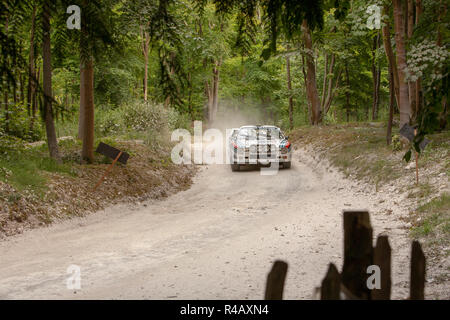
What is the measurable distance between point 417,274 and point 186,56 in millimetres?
4951

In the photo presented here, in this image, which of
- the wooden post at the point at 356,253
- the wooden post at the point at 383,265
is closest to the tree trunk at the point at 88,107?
the wooden post at the point at 383,265

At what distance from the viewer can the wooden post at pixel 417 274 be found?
8.11ft

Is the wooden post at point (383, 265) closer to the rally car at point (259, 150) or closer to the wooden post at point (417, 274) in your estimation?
the wooden post at point (417, 274)

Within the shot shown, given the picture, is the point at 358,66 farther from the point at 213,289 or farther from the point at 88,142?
the point at 213,289

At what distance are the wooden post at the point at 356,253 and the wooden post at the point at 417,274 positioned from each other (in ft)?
1.49

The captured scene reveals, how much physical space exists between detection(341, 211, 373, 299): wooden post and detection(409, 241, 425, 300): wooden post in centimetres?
45

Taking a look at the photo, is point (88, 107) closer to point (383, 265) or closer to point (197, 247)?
point (197, 247)

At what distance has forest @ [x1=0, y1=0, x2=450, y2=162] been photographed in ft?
10.6

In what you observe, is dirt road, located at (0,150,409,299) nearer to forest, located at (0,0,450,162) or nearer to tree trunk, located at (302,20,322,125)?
forest, located at (0,0,450,162)

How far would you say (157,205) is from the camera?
1176 centimetres

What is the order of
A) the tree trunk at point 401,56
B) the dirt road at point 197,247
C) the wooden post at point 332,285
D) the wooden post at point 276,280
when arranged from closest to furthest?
1. the wooden post at point 332,285
2. the wooden post at point 276,280
3. the dirt road at point 197,247
4. the tree trunk at point 401,56

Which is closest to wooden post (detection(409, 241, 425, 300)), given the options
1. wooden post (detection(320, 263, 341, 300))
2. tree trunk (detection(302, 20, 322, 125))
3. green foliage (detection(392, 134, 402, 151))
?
wooden post (detection(320, 263, 341, 300))

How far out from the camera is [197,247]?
7.55m

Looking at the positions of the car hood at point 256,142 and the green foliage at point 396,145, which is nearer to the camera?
the green foliage at point 396,145
